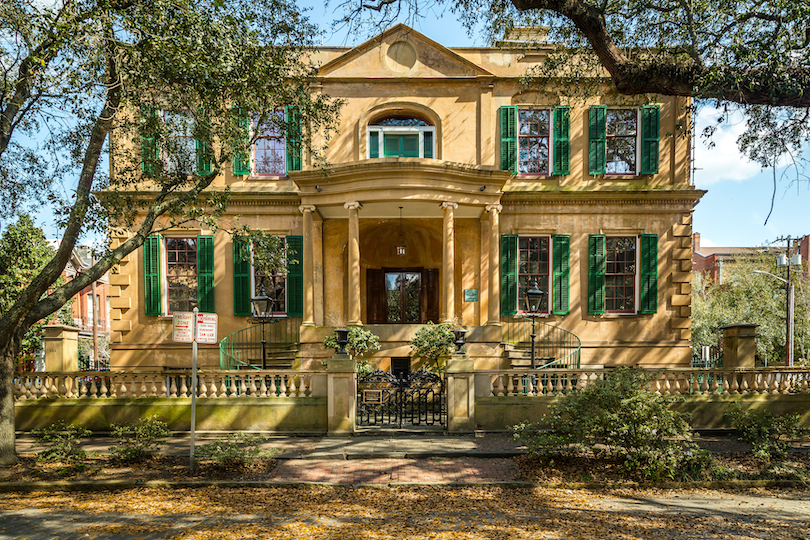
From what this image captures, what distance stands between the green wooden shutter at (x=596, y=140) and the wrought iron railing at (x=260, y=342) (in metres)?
10.5

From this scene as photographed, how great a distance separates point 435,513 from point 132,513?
146 inches

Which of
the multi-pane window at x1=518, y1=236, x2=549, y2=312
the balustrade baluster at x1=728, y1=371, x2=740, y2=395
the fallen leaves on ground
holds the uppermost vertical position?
the multi-pane window at x1=518, y1=236, x2=549, y2=312

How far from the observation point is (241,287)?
14602mm

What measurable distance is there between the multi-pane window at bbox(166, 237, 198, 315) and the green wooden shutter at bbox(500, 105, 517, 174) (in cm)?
1021

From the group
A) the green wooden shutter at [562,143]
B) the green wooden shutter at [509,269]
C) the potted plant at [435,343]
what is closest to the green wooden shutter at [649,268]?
the green wooden shutter at [562,143]

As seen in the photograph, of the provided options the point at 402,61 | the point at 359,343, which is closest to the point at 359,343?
the point at 359,343

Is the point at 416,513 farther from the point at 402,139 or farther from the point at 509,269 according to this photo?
the point at 402,139

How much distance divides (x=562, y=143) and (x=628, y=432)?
10394 mm

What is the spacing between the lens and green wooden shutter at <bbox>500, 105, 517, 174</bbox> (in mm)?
14812

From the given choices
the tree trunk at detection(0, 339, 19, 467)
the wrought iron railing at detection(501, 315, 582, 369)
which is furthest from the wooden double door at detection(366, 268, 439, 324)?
the tree trunk at detection(0, 339, 19, 467)

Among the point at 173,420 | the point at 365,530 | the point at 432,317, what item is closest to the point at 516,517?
the point at 365,530

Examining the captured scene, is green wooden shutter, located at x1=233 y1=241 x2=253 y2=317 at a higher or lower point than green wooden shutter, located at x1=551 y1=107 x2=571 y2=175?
lower

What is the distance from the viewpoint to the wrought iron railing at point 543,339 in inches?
550

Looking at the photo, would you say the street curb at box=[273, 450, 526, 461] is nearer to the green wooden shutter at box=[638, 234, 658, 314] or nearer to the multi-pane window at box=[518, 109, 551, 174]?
the green wooden shutter at box=[638, 234, 658, 314]
